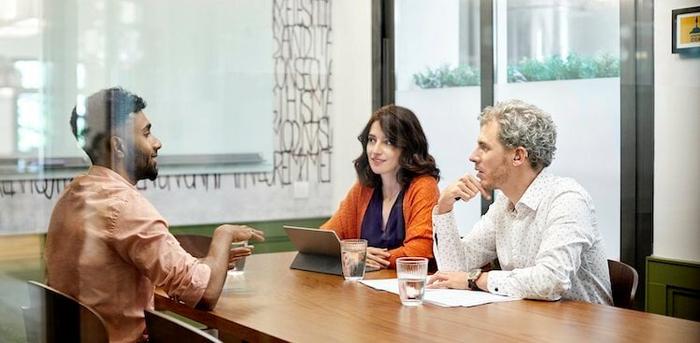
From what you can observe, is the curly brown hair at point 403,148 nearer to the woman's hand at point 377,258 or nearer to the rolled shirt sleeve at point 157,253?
the woman's hand at point 377,258

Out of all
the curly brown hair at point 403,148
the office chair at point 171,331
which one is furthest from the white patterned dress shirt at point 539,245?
the office chair at point 171,331

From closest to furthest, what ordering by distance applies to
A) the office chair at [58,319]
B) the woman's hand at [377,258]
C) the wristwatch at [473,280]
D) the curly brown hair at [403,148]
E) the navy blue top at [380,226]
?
the office chair at [58,319] < the wristwatch at [473,280] < the woman's hand at [377,258] < the navy blue top at [380,226] < the curly brown hair at [403,148]

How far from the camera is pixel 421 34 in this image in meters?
3.76

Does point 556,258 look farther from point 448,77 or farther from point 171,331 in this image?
point 448,77

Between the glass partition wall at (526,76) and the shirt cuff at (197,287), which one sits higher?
the glass partition wall at (526,76)

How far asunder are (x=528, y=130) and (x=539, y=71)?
1.21 meters

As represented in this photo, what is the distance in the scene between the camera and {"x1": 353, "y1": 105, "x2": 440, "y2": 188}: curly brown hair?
8.65 ft

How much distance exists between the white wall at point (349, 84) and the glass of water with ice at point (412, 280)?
1.60 meters

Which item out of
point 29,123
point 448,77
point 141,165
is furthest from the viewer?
point 448,77

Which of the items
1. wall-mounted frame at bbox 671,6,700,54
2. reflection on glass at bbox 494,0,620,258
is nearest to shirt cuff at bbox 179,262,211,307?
wall-mounted frame at bbox 671,6,700,54

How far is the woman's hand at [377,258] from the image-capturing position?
90.6 inches

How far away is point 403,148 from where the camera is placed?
269 cm

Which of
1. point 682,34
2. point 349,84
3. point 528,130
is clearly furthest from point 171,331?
point 349,84

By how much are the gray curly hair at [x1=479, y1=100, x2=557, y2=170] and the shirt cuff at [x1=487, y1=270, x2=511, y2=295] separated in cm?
33
